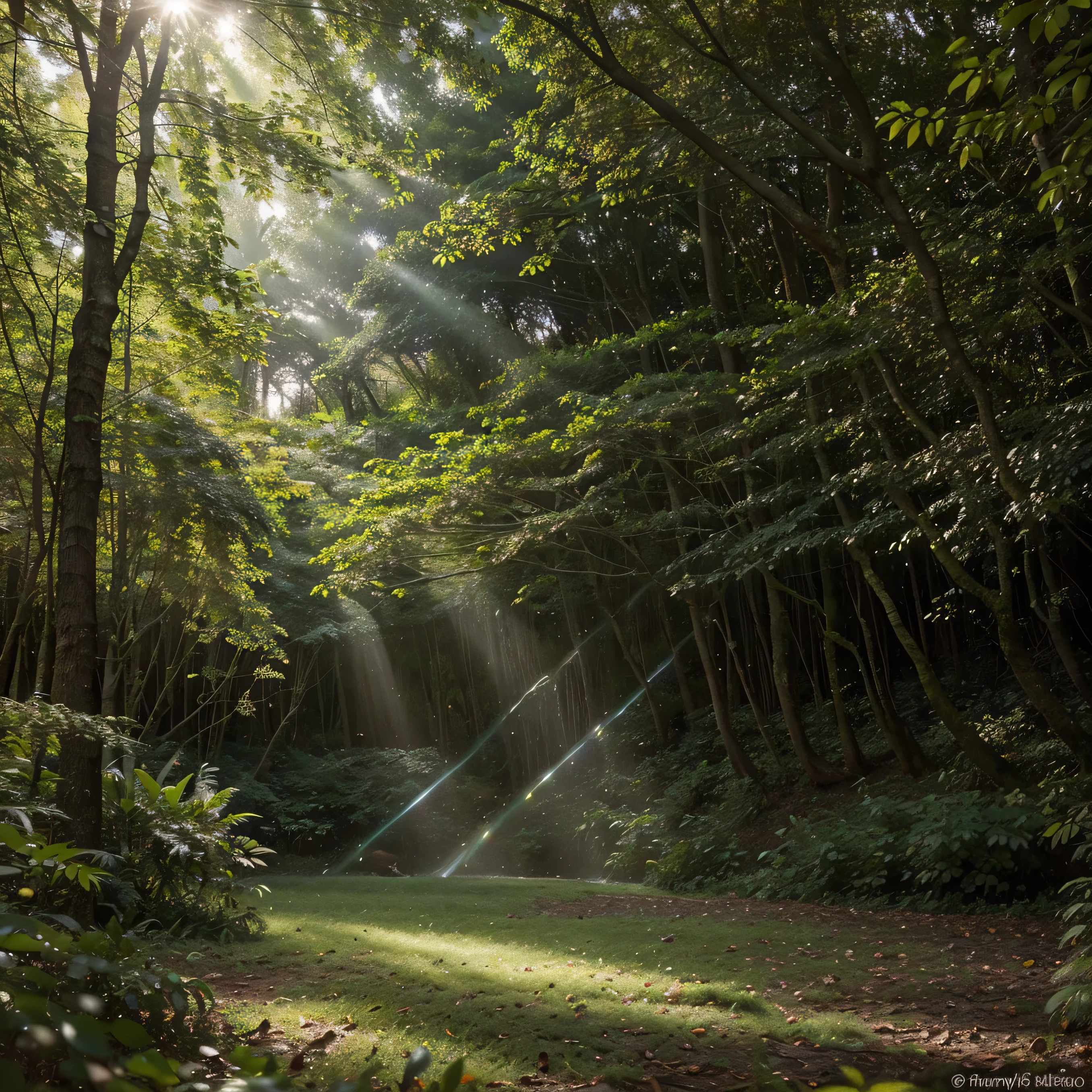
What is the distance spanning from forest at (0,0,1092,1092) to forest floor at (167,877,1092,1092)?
0.10ft

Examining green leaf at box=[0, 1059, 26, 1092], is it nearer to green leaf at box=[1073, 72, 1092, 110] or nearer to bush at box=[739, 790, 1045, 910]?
green leaf at box=[1073, 72, 1092, 110]

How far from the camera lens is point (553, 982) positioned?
3234mm

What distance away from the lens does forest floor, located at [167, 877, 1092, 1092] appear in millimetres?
2197

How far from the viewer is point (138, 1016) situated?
1.55 m

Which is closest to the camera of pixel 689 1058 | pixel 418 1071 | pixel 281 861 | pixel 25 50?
pixel 418 1071

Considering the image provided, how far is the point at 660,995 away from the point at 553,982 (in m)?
0.47

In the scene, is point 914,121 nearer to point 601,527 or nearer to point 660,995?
point 660,995

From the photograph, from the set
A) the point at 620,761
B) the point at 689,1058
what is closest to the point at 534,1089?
the point at 689,1058

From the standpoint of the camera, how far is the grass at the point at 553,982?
2.37 m

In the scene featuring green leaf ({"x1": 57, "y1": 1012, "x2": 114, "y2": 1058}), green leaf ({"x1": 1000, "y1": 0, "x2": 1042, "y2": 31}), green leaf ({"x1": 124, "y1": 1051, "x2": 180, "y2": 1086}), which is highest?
green leaf ({"x1": 1000, "y1": 0, "x2": 1042, "y2": 31})

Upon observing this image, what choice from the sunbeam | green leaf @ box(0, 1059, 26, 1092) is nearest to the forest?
green leaf @ box(0, 1059, 26, 1092)

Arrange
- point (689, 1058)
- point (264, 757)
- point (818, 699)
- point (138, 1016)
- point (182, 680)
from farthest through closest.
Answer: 1. point (182, 680)
2. point (264, 757)
3. point (818, 699)
4. point (689, 1058)
5. point (138, 1016)

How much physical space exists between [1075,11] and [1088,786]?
13.6 feet

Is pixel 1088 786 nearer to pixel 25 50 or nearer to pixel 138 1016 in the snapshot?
pixel 138 1016
